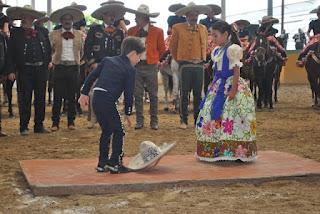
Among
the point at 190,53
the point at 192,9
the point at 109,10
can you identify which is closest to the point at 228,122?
the point at 190,53

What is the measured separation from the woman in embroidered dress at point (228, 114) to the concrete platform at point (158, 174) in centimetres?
14

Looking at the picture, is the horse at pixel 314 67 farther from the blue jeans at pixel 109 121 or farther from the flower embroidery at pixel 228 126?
the blue jeans at pixel 109 121

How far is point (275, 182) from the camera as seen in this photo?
5789 millimetres

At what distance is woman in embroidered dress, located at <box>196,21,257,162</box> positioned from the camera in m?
6.59

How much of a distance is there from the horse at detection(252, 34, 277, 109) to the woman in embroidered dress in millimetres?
6416

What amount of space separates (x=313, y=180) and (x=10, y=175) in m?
2.88

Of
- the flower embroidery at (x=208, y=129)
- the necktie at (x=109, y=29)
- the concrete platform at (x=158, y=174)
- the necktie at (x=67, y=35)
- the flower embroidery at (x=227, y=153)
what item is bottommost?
the concrete platform at (x=158, y=174)

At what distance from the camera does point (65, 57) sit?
9.83 m

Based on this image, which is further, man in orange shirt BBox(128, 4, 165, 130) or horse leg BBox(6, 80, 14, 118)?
horse leg BBox(6, 80, 14, 118)

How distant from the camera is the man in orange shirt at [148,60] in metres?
10.0

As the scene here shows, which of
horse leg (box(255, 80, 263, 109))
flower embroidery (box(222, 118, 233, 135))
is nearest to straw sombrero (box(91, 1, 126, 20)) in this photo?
horse leg (box(255, 80, 263, 109))

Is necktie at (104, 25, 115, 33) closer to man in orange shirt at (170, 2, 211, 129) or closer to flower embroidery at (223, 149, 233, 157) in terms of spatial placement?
man in orange shirt at (170, 2, 211, 129)

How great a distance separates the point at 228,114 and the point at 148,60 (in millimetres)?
3557

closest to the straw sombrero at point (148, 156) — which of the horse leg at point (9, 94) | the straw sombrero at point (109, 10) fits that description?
the straw sombrero at point (109, 10)
